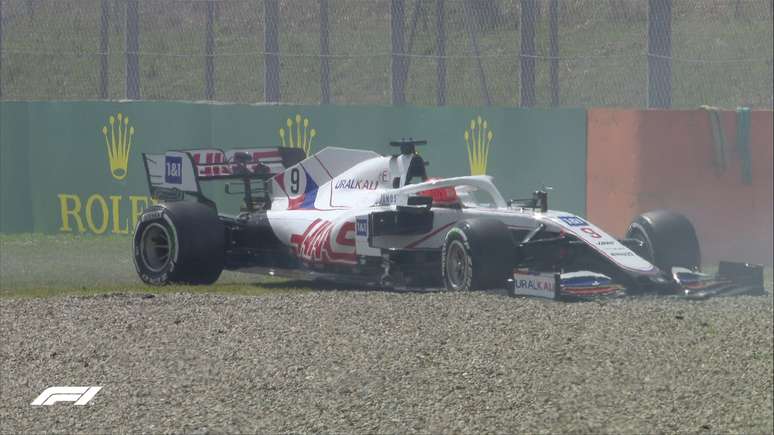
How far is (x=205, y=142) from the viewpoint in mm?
13789

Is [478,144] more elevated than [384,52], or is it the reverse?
[384,52]

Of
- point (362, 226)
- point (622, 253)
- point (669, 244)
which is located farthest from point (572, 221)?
point (362, 226)

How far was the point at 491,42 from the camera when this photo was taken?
13.5m

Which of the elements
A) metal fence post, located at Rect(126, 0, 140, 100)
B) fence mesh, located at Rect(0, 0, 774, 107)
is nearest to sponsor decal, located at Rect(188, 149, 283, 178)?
fence mesh, located at Rect(0, 0, 774, 107)

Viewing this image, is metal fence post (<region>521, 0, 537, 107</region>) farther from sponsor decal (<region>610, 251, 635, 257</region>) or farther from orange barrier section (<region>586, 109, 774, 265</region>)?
sponsor decal (<region>610, 251, 635, 257</region>)

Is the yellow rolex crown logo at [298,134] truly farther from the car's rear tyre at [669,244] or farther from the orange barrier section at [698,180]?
the car's rear tyre at [669,244]

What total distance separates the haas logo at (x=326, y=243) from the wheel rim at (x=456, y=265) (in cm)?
98

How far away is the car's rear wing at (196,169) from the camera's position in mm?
11188

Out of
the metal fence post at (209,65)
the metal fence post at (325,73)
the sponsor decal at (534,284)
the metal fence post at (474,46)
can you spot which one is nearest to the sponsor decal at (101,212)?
the metal fence post at (209,65)

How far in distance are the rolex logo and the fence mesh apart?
461 mm

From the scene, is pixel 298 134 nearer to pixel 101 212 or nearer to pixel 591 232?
pixel 101 212

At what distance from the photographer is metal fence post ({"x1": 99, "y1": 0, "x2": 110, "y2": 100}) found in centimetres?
1201

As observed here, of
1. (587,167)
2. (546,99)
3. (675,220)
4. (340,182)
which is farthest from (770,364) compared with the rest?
(546,99)

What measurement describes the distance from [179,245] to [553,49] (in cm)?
487
